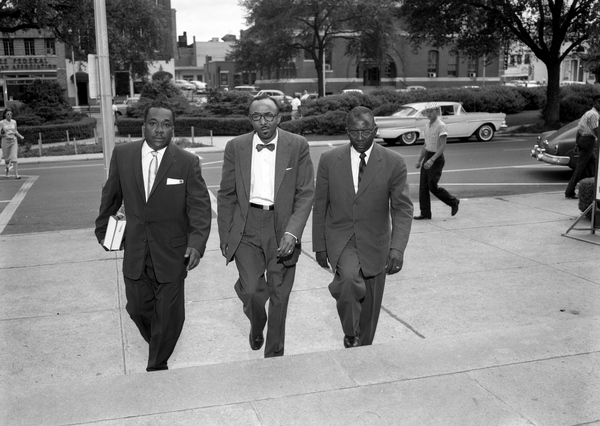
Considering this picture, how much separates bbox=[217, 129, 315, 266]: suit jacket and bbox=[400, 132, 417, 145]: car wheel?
795 inches

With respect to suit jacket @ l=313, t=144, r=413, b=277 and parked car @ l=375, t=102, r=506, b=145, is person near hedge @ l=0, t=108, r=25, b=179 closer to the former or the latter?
parked car @ l=375, t=102, r=506, b=145

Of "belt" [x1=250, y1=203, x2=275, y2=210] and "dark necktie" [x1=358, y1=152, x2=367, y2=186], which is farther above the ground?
"dark necktie" [x1=358, y1=152, x2=367, y2=186]

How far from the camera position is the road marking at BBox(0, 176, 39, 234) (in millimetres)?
12242

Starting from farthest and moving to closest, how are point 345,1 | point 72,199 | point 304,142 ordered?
point 345,1 → point 72,199 → point 304,142

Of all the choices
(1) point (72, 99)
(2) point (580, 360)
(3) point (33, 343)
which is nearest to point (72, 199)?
(3) point (33, 343)

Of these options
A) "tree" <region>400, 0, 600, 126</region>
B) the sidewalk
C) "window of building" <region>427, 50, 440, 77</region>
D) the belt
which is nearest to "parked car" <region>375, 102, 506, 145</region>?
"tree" <region>400, 0, 600, 126</region>

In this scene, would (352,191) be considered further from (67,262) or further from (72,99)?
(72,99)

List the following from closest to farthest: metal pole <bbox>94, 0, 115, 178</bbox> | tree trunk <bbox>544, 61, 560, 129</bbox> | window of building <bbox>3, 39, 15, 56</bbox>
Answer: metal pole <bbox>94, 0, 115, 178</bbox> → tree trunk <bbox>544, 61, 560, 129</bbox> → window of building <bbox>3, 39, 15, 56</bbox>

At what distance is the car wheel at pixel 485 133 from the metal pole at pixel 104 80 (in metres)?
18.3

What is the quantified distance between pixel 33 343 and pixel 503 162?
15.9 meters

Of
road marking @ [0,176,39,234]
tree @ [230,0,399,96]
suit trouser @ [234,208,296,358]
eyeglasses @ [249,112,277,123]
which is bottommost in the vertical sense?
road marking @ [0,176,39,234]

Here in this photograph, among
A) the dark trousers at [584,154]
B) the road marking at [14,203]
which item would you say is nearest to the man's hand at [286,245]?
the road marking at [14,203]

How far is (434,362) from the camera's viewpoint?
459cm

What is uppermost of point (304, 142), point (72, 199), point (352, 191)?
point (304, 142)
